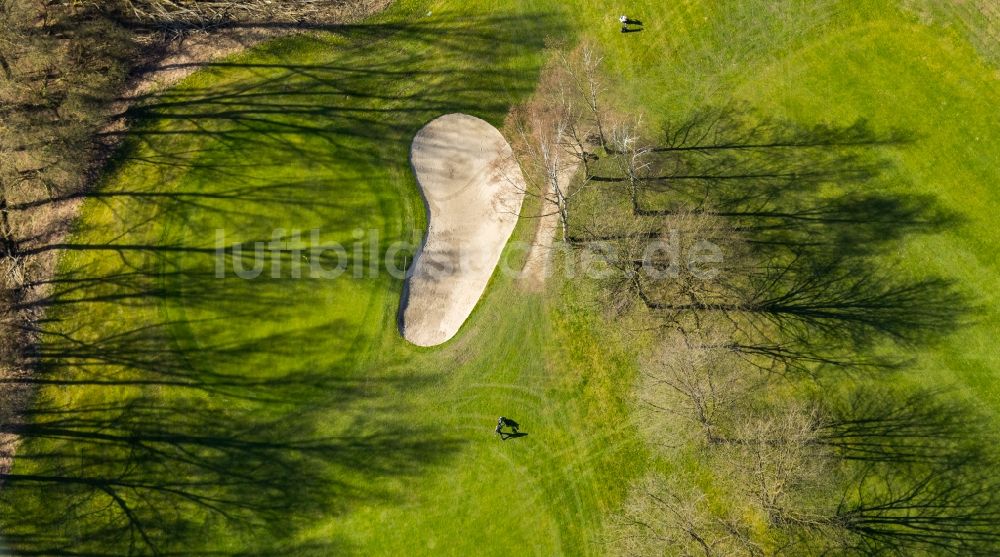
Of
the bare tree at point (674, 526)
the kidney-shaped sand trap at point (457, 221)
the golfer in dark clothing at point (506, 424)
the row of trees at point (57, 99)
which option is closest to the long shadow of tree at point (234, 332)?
the row of trees at point (57, 99)

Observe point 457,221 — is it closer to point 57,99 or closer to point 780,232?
point 780,232

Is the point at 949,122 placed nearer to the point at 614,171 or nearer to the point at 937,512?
the point at 614,171

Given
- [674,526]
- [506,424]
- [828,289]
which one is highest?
[828,289]

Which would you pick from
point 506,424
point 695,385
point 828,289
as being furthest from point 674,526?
point 828,289

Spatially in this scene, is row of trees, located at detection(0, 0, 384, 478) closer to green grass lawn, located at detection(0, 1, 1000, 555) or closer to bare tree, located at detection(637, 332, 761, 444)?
green grass lawn, located at detection(0, 1, 1000, 555)

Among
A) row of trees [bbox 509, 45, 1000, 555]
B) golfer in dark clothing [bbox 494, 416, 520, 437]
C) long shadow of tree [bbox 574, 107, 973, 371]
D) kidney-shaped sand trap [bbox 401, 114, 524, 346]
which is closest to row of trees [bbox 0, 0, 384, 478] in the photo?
kidney-shaped sand trap [bbox 401, 114, 524, 346]

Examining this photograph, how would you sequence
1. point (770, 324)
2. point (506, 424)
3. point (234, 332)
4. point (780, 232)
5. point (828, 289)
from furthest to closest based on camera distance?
point (234, 332) → point (506, 424) → point (780, 232) → point (770, 324) → point (828, 289)

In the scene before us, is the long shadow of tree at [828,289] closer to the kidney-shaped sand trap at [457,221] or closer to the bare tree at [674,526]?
the bare tree at [674,526]
